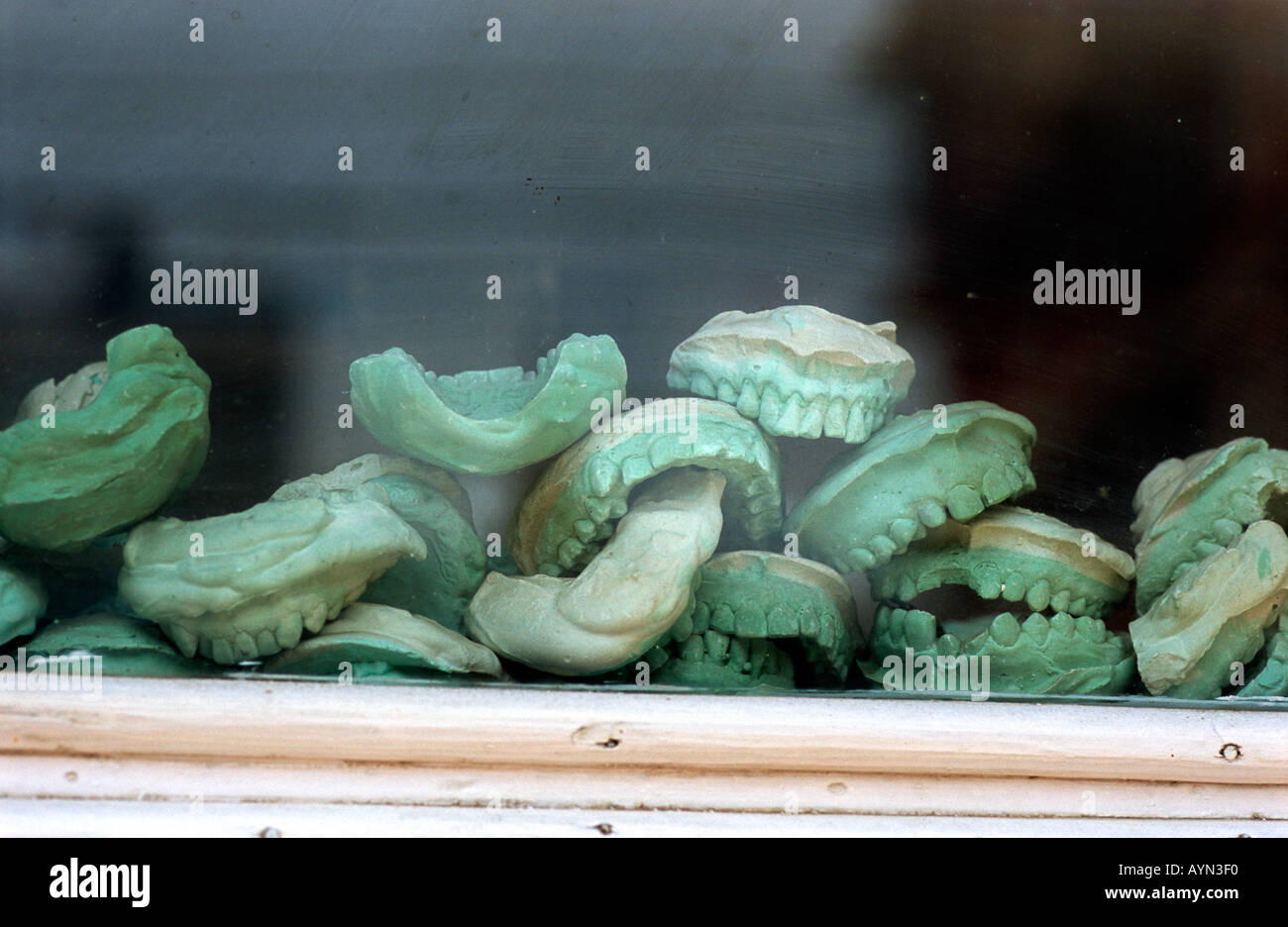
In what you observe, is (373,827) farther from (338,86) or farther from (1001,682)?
(338,86)

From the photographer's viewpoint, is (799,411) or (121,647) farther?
(799,411)

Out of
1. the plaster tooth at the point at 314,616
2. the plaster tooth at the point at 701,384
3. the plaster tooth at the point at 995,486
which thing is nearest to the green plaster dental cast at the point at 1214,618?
the plaster tooth at the point at 995,486

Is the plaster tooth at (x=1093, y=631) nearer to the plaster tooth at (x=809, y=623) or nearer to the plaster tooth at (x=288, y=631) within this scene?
the plaster tooth at (x=809, y=623)

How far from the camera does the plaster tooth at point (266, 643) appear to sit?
772 mm

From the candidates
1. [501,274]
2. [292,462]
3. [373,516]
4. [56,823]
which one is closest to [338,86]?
[501,274]

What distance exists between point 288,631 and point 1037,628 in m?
0.50

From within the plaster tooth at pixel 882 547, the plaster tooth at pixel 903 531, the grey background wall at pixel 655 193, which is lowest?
the plaster tooth at pixel 882 547

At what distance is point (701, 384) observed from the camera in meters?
0.91

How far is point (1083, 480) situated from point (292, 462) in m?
0.71

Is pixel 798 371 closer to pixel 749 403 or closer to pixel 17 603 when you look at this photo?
pixel 749 403

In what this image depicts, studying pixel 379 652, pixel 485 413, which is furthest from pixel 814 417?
pixel 379 652

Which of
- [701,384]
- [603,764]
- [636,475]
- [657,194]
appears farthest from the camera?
[657,194]

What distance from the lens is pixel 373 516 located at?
2.60ft

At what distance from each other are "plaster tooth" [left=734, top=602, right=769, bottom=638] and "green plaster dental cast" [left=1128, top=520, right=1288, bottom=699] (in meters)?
0.26
